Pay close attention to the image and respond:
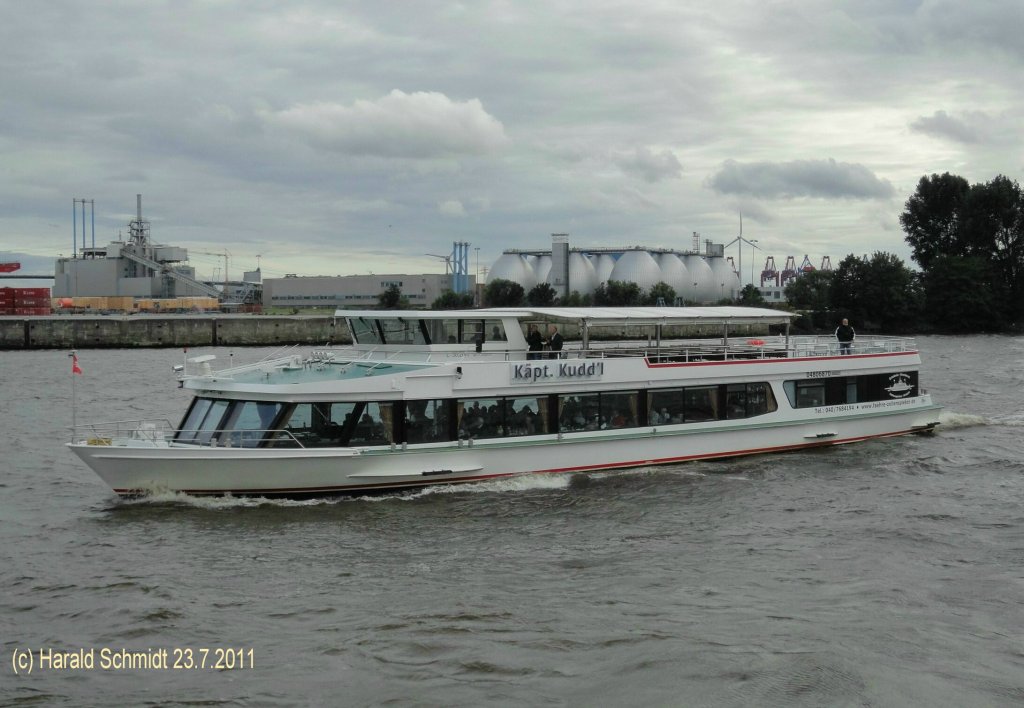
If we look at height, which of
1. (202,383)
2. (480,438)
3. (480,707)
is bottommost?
(480,707)

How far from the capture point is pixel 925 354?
197 feet

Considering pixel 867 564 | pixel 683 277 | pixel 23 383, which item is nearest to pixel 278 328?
pixel 23 383

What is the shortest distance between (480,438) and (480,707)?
29.1 ft

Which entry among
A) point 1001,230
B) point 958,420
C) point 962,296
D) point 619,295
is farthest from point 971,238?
point 958,420

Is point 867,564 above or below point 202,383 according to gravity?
below

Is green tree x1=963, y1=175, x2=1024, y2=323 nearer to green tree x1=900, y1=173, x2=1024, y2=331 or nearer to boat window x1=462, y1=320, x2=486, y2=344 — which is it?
green tree x1=900, y1=173, x2=1024, y2=331

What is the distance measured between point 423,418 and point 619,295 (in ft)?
359

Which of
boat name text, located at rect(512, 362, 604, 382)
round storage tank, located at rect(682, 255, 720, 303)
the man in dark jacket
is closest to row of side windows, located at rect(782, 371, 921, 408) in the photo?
boat name text, located at rect(512, 362, 604, 382)

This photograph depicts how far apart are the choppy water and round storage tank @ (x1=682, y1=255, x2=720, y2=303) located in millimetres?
143524

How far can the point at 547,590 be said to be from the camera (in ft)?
41.5

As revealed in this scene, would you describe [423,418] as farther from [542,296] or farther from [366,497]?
[542,296]

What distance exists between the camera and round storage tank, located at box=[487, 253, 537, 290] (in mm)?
159375

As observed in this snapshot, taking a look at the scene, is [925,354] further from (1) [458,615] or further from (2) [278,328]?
(1) [458,615]

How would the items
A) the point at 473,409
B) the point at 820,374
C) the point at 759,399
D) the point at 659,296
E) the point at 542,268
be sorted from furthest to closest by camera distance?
the point at 542,268
the point at 659,296
the point at 820,374
the point at 759,399
the point at 473,409
